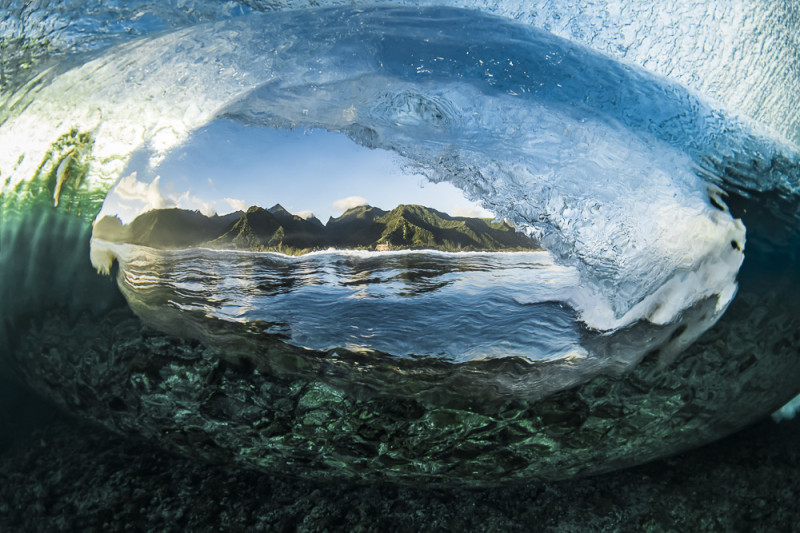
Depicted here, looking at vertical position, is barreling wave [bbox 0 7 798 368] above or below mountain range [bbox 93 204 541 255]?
above

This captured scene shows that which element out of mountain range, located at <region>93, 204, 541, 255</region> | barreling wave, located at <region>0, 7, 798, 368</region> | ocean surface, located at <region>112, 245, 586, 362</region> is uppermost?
barreling wave, located at <region>0, 7, 798, 368</region>

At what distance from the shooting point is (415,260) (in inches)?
13.6

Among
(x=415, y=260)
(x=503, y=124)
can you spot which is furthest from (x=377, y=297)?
(x=503, y=124)

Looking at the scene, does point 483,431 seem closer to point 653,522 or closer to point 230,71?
point 653,522

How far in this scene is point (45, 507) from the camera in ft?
1.36

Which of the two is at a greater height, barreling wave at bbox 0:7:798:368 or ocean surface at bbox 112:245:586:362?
barreling wave at bbox 0:7:798:368

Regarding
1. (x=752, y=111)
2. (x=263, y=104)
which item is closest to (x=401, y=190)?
→ (x=263, y=104)

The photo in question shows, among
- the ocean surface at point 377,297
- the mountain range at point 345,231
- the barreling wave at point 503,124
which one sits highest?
the barreling wave at point 503,124

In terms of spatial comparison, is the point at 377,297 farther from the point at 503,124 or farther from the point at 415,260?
the point at 503,124

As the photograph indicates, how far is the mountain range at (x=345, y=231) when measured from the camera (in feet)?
1.10

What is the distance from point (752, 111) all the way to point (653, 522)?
1.28 ft

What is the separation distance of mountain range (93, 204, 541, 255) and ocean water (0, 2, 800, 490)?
0.01 metres

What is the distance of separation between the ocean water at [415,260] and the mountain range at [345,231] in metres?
0.01

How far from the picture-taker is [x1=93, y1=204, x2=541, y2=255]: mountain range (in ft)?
1.10
